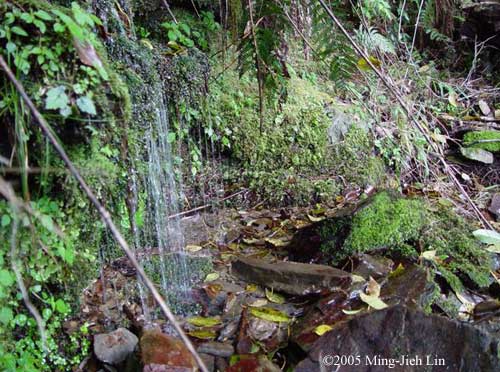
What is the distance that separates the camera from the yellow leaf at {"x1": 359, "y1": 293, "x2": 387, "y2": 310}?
9.31 ft

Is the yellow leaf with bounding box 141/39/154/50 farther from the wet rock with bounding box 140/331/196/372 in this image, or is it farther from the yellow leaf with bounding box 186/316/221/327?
the wet rock with bounding box 140/331/196/372

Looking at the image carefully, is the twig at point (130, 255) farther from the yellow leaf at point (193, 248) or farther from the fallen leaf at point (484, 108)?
the fallen leaf at point (484, 108)

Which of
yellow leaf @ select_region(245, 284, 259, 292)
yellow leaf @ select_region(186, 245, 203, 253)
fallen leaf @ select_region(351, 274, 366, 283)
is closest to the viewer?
fallen leaf @ select_region(351, 274, 366, 283)

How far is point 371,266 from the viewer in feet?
10.8

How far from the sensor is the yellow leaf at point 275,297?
10.4 feet

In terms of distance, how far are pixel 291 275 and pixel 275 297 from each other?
7.1 inches

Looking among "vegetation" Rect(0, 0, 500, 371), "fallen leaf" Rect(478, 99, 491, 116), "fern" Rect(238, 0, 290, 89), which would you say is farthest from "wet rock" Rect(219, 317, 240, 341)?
"fallen leaf" Rect(478, 99, 491, 116)

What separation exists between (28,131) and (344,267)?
7.29 feet

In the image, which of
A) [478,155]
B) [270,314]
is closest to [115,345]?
[270,314]

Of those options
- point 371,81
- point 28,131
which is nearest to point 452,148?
point 371,81

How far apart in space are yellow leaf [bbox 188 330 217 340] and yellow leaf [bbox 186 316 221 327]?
9 centimetres

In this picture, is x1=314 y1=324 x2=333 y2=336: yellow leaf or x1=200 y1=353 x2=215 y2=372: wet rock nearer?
x1=200 y1=353 x2=215 y2=372: wet rock

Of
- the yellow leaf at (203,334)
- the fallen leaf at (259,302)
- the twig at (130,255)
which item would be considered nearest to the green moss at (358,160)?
the fallen leaf at (259,302)

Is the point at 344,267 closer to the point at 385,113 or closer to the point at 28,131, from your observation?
the point at 28,131
